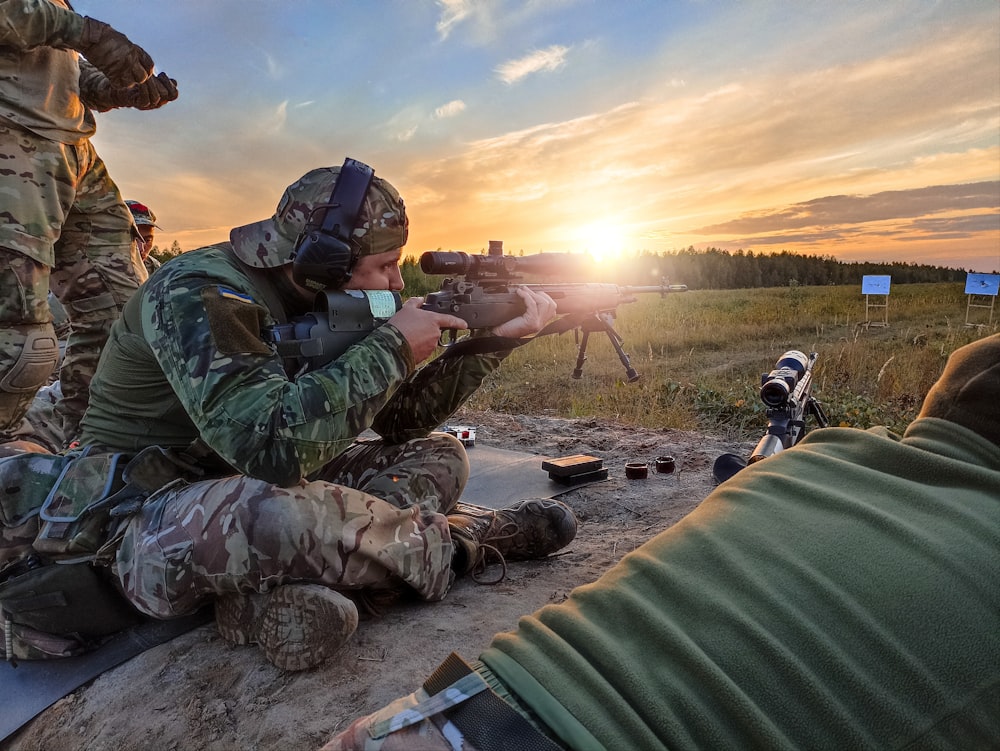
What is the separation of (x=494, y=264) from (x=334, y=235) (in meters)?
0.98

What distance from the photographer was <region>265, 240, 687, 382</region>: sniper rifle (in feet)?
8.14

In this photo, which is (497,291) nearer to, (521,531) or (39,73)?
(521,531)

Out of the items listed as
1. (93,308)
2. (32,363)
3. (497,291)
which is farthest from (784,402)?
(93,308)

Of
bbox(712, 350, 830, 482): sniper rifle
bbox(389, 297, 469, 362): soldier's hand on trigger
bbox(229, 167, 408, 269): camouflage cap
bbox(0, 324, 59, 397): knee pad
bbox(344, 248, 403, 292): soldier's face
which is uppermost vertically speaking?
bbox(229, 167, 408, 269): camouflage cap

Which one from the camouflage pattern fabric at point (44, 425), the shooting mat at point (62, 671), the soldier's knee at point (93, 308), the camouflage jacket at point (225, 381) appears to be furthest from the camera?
the soldier's knee at point (93, 308)

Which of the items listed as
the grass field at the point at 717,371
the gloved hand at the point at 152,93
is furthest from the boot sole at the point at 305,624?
the grass field at the point at 717,371

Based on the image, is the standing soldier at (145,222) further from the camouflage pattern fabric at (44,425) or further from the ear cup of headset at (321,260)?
the ear cup of headset at (321,260)

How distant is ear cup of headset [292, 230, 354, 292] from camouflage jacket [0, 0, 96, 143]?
2276mm

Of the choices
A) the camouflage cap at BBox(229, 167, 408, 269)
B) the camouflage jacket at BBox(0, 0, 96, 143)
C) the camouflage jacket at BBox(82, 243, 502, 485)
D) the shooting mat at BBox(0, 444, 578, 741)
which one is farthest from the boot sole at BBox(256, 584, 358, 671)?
the camouflage jacket at BBox(0, 0, 96, 143)

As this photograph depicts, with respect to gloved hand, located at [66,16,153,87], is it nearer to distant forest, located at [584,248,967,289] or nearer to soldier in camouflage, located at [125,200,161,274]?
soldier in camouflage, located at [125,200,161,274]

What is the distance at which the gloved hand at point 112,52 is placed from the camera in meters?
A: 3.67

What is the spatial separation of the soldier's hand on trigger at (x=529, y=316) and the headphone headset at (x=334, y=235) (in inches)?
37.4

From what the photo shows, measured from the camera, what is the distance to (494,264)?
3.31m

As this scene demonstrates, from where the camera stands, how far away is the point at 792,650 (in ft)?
2.94
